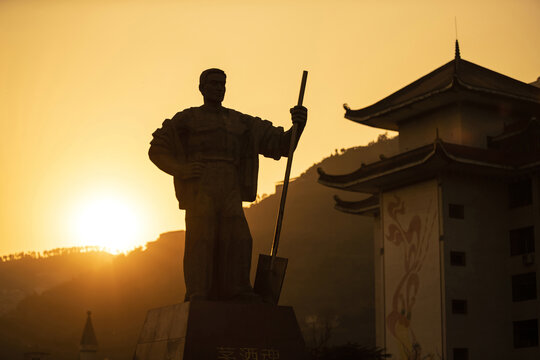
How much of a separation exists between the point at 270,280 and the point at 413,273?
22.3 meters

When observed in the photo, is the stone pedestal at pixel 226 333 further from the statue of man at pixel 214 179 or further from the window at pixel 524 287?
the window at pixel 524 287

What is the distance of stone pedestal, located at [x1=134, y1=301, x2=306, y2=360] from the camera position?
24.4ft

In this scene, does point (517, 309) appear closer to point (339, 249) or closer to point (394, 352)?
point (394, 352)

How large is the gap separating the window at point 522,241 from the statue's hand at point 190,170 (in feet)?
78.0

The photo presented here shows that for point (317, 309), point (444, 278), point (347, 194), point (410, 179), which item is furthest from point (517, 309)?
point (347, 194)

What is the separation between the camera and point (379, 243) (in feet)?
115

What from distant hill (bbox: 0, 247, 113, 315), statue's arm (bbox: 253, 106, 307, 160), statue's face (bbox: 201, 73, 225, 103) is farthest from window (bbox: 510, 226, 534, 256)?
distant hill (bbox: 0, 247, 113, 315)

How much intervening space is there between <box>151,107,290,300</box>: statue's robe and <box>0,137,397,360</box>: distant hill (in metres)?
56.8

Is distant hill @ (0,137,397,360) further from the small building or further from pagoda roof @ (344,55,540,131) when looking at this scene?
pagoda roof @ (344,55,540,131)

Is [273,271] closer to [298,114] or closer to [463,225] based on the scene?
[298,114]

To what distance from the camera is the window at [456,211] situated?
29.5 metres

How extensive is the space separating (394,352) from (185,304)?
76.7 feet

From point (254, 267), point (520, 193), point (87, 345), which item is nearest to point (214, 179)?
point (520, 193)

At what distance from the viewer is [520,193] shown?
30797 millimetres
